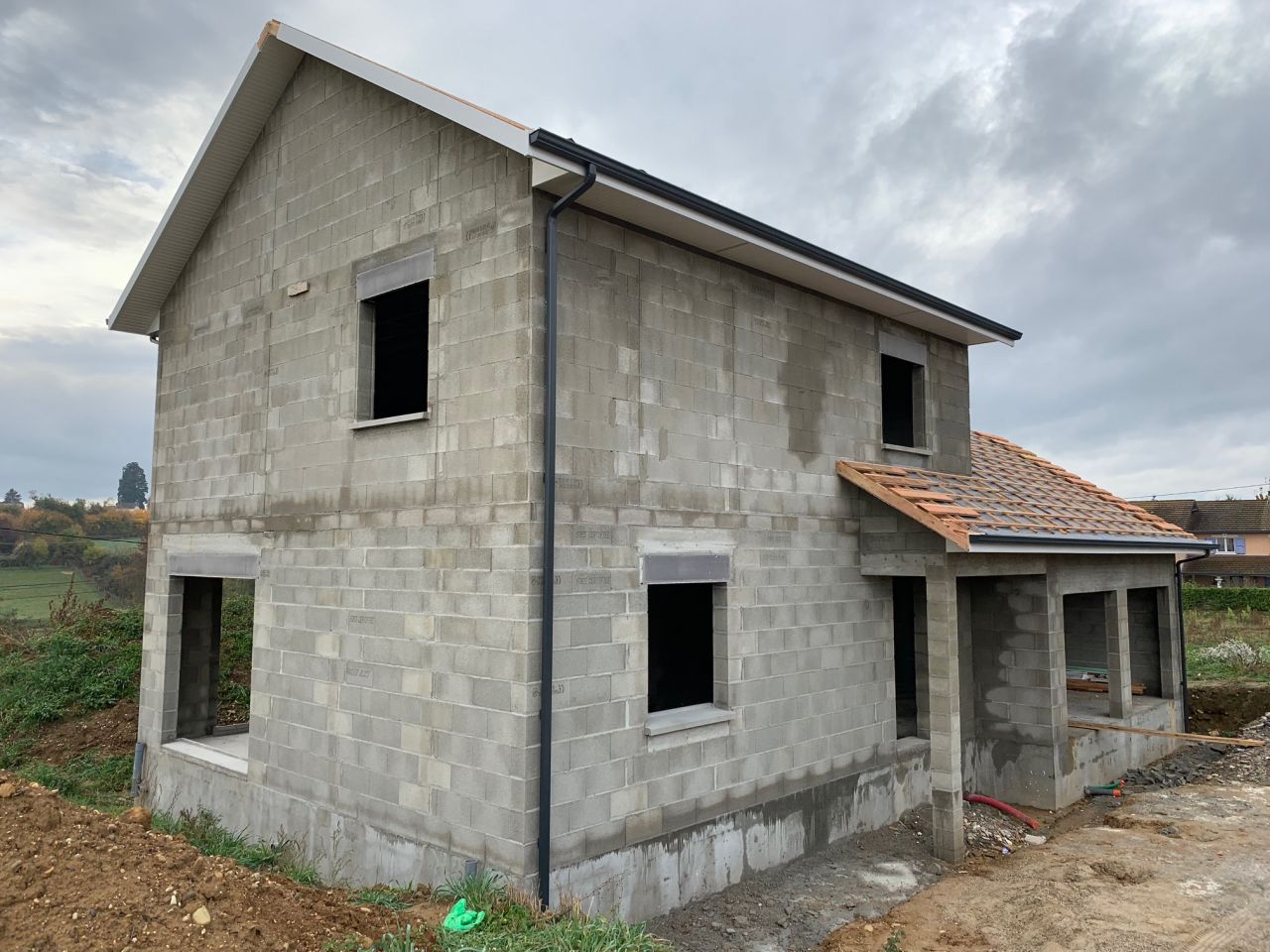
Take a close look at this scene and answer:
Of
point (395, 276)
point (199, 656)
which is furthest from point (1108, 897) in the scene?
point (199, 656)

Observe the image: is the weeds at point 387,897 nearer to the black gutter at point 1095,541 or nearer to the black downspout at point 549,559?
the black downspout at point 549,559

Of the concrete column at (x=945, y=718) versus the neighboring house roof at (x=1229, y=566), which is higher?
the neighboring house roof at (x=1229, y=566)

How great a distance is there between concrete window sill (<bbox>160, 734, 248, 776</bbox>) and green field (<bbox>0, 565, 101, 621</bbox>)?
15.7 meters

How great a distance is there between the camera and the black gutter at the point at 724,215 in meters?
6.76

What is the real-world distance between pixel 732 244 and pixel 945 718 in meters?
5.46

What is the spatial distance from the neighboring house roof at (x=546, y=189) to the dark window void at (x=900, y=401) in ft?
2.19

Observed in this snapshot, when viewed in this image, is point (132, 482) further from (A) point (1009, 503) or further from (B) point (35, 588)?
(A) point (1009, 503)

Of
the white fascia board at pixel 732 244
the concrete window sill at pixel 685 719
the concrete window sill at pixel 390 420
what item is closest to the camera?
the white fascia board at pixel 732 244

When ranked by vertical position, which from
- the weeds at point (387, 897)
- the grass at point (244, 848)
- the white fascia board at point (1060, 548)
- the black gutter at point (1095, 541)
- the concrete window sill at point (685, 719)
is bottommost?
the grass at point (244, 848)

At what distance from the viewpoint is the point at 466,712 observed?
7336 millimetres

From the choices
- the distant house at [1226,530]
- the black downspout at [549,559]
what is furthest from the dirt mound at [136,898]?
the distant house at [1226,530]

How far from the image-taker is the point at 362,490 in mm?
8594

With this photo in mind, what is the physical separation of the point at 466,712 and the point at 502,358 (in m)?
2.93

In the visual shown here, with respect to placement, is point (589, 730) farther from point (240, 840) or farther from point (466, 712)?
point (240, 840)
